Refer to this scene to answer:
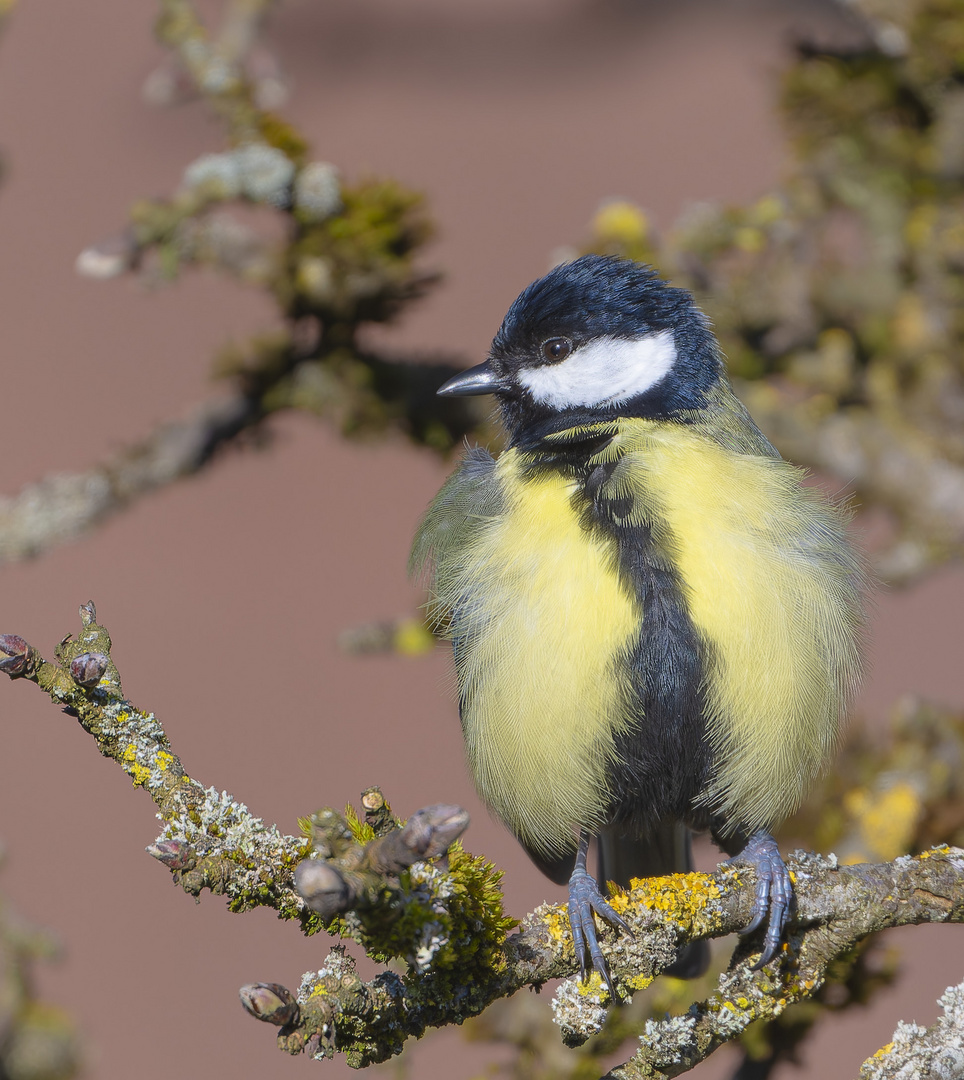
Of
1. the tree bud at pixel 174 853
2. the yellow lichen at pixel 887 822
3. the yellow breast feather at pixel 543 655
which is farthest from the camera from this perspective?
the yellow lichen at pixel 887 822

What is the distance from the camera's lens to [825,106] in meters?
1.79

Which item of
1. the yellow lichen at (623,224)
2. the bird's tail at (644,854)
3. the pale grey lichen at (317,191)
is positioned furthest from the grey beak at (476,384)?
the bird's tail at (644,854)

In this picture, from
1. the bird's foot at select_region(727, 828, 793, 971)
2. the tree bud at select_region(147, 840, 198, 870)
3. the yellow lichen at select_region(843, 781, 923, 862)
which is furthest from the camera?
the yellow lichen at select_region(843, 781, 923, 862)

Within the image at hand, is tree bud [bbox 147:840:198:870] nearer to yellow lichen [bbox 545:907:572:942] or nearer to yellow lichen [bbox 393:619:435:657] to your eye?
yellow lichen [bbox 545:907:572:942]

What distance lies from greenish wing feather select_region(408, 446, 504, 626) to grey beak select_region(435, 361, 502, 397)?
3.2 inches

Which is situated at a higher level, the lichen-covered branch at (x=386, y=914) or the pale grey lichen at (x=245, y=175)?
the pale grey lichen at (x=245, y=175)

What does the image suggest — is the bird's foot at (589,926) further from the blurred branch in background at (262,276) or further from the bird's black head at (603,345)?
the blurred branch in background at (262,276)

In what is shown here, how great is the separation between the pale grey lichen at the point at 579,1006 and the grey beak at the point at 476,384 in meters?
0.77

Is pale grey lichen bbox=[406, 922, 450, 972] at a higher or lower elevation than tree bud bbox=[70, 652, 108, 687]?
lower

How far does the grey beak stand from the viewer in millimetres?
1299

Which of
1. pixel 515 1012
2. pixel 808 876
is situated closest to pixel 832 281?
pixel 808 876

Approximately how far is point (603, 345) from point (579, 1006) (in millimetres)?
790

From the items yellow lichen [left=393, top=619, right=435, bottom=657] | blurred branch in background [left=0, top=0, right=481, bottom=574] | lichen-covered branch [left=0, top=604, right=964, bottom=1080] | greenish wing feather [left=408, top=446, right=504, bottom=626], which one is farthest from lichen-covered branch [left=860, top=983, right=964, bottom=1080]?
blurred branch in background [left=0, top=0, right=481, bottom=574]

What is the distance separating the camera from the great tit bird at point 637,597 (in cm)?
102
